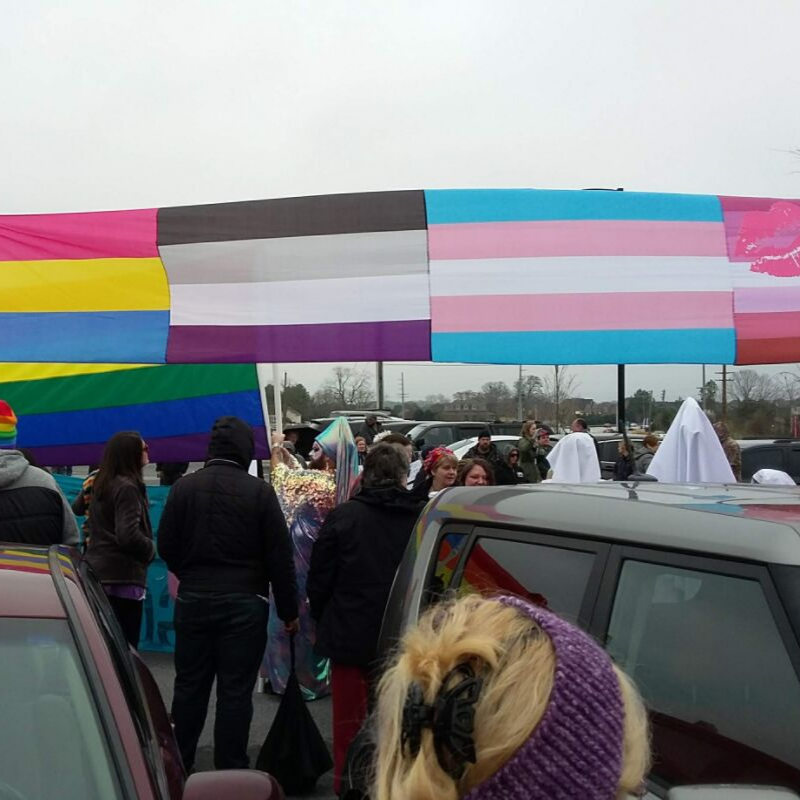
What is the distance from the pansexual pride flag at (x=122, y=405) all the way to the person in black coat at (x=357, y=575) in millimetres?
2627

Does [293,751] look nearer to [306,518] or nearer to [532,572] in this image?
[306,518]

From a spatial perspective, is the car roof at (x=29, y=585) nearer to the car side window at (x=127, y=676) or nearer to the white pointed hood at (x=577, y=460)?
the car side window at (x=127, y=676)

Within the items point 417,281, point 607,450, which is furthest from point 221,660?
point 607,450

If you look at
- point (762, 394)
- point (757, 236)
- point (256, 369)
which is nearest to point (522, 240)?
point (757, 236)

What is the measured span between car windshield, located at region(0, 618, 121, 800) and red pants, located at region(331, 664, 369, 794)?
7.58ft

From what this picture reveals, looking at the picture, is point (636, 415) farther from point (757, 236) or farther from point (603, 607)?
point (603, 607)

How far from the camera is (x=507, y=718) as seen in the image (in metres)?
1.02

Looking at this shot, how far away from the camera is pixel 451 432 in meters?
20.5

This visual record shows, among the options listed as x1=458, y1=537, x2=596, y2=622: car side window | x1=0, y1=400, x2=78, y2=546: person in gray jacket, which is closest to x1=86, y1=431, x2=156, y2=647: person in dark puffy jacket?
x1=0, y1=400, x2=78, y2=546: person in gray jacket

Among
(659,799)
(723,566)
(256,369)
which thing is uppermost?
(256,369)

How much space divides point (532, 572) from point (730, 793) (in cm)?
96

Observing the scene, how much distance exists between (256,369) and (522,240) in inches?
88.2

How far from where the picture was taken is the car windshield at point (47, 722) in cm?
193

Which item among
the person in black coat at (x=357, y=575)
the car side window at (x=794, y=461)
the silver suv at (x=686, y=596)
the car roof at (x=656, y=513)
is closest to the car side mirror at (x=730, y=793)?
the silver suv at (x=686, y=596)
